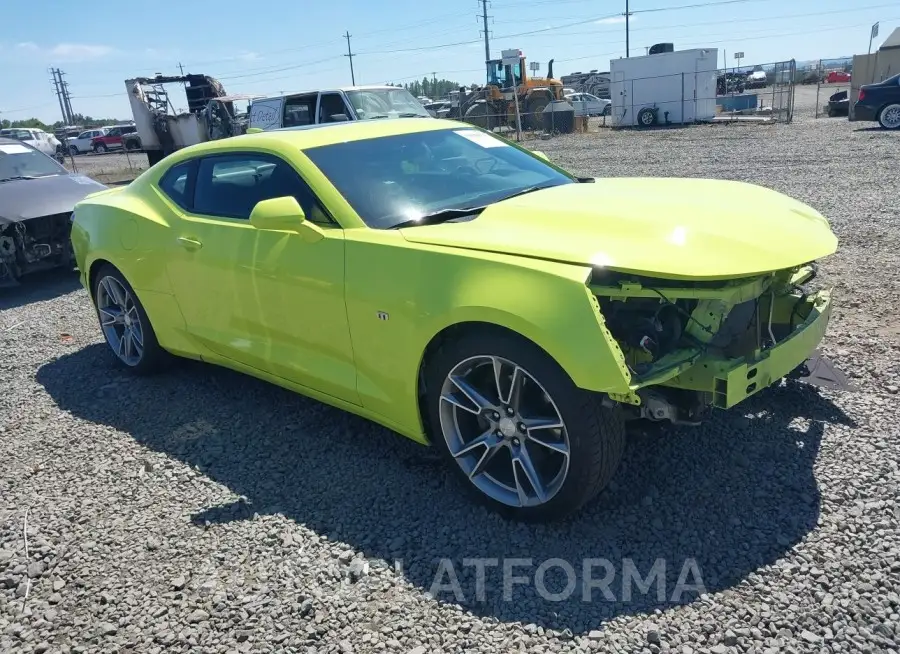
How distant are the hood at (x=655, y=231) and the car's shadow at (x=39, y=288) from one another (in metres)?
6.27

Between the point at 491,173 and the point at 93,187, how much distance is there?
6.63 metres

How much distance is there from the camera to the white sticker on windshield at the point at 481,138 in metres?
4.25

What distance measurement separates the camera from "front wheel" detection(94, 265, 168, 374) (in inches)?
186

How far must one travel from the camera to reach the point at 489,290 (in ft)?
8.96

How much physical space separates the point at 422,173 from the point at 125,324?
257 centimetres

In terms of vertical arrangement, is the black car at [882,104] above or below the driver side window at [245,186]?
below

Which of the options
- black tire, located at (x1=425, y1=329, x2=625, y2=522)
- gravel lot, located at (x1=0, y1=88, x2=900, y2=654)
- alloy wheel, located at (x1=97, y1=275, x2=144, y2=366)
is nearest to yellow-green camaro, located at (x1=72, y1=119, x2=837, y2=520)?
black tire, located at (x1=425, y1=329, x2=625, y2=522)

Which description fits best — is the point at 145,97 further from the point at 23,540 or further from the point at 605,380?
the point at 605,380

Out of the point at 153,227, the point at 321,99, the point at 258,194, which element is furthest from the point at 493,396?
the point at 321,99

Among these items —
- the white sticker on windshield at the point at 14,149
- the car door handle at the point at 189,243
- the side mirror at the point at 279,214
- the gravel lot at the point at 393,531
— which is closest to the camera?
the gravel lot at the point at 393,531

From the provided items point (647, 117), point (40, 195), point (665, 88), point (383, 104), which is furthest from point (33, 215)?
point (665, 88)

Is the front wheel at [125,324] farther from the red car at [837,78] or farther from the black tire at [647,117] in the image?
the red car at [837,78]

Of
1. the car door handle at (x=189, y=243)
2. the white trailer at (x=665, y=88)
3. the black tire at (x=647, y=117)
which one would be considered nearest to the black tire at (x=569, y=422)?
the car door handle at (x=189, y=243)

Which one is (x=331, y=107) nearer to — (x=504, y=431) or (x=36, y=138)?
(x=504, y=431)
